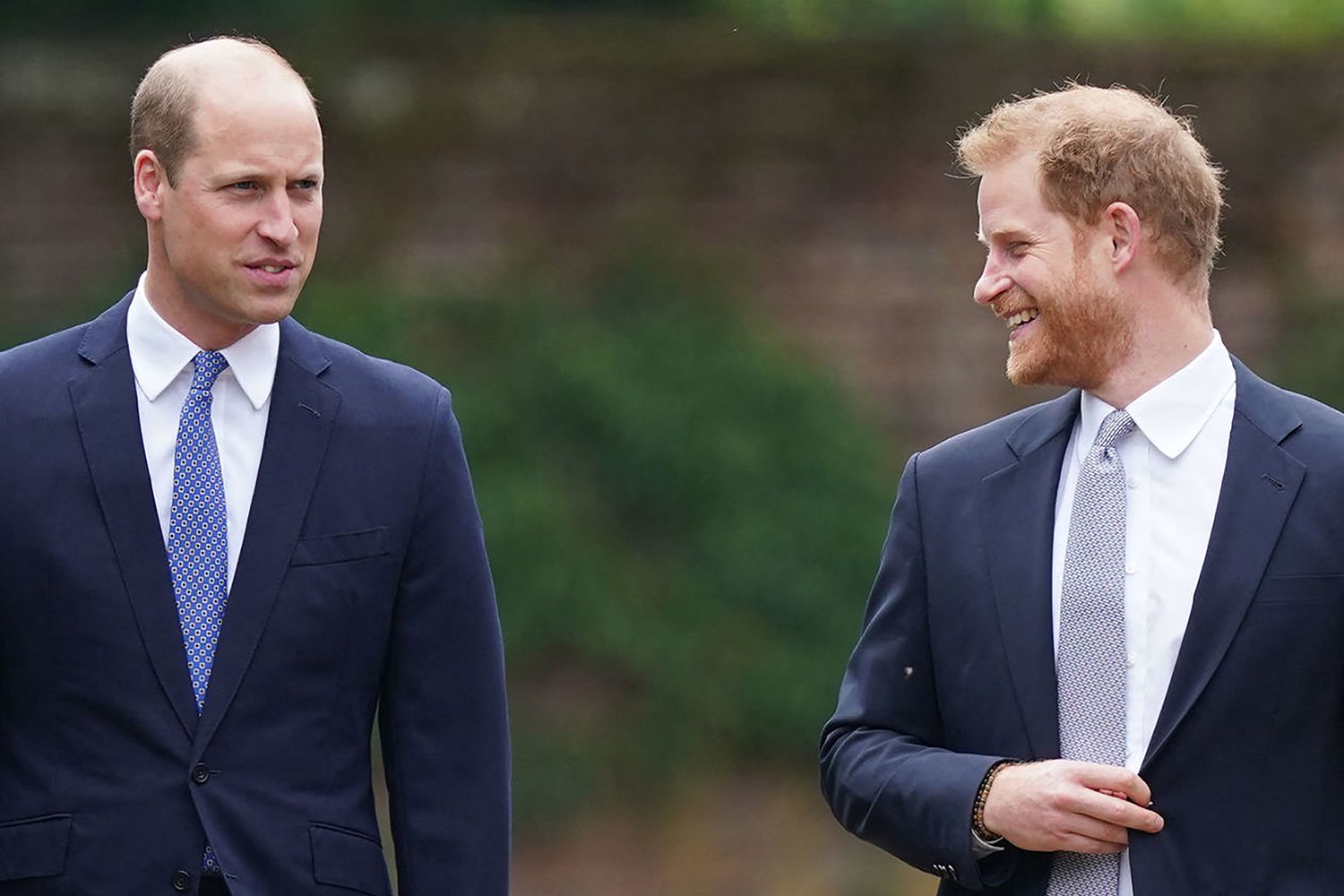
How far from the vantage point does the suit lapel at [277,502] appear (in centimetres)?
363

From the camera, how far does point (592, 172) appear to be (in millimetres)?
8922

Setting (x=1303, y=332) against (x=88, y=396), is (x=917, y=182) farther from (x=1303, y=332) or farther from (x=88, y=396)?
(x=88, y=396)

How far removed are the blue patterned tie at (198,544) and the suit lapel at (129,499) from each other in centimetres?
2

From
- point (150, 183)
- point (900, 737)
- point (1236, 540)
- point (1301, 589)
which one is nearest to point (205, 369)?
point (150, 183)

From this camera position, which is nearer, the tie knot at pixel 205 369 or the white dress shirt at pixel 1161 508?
the white dress shirt at pixel 1161 508

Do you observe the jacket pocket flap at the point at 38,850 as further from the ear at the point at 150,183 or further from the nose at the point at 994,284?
the nose at the point at 994,284

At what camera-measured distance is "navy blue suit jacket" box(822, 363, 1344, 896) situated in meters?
3.52

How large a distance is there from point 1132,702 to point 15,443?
1.74 metres

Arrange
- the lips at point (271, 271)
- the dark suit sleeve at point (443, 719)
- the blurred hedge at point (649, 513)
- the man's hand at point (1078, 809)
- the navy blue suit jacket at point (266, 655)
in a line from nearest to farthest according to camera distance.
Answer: the man's hand at point (1078, 809) < the navy blue suit jacket at point (266, 655) < the lips at point (271, 271) < the dark suit sleeve at point (443, 719) < the blurred hedge at point (649, 513)

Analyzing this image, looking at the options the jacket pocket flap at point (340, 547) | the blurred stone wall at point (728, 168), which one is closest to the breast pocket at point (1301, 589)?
the jacket pocket flap at point (340, 547)

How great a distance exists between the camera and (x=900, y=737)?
382 centimetres

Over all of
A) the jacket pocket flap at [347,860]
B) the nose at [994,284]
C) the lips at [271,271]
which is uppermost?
the nose at [994,284]

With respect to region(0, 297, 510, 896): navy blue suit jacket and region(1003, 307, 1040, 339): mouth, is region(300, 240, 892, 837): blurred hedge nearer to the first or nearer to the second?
region(0, 297, 510, 896): navy blue suit jacket

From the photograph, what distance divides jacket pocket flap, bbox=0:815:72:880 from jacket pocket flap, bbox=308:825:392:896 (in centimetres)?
37
